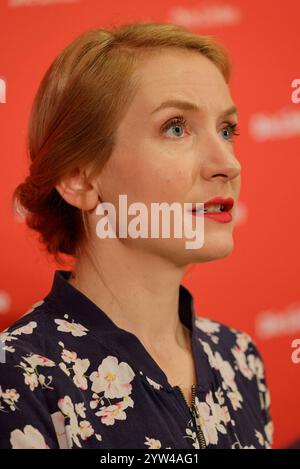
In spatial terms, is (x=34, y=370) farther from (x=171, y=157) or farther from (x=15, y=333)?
(x=171, y=157)

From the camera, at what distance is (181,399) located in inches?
49.6

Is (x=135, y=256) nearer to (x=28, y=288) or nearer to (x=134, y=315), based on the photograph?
(x=134, y=315)

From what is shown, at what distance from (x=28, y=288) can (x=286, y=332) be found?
73 cm

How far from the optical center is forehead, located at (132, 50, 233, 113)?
1.25 m

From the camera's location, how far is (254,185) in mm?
1873

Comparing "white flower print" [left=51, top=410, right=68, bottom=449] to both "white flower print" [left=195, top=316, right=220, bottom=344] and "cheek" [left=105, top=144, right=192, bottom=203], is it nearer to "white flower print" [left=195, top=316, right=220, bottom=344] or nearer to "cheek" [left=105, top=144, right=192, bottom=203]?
"cheek" [left=105, top=144, right=192, bottom=203]

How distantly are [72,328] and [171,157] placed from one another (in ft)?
1.14

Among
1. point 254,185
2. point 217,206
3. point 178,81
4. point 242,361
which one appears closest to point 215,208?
point 217,206

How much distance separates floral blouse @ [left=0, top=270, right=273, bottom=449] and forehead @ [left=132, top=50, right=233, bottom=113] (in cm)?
37

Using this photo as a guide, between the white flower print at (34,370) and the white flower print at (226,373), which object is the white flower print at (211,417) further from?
the white flower print at (34,370)

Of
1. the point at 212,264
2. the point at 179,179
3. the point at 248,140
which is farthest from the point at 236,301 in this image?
the point at 179,179

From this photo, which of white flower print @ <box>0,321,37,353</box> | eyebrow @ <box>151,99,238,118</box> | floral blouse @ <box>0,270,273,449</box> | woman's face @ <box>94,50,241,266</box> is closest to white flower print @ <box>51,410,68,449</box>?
floral blouse @ <box>0,270,273,449</box>

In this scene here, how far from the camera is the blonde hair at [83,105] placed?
1256mm
